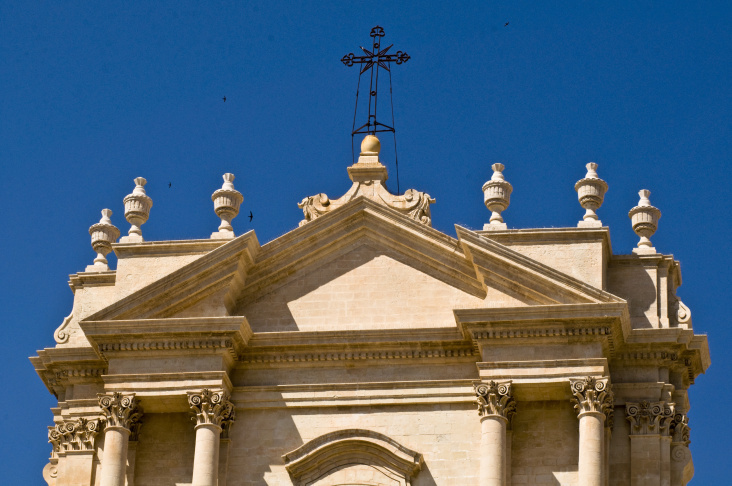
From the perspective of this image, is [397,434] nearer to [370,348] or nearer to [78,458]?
[370,348]

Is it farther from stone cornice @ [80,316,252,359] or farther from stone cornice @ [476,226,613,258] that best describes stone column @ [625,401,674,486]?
stone cornice @ [80,316,252,359]

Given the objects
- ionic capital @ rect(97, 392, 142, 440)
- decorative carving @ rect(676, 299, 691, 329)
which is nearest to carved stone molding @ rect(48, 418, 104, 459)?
ionic capital @ rect(97, 392, 142, 440)

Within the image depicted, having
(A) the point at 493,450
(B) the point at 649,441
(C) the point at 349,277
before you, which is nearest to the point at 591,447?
(B) the point at 649,441

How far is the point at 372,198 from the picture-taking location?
A: 41.6 metres

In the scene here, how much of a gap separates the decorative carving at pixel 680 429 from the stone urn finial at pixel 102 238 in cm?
1119

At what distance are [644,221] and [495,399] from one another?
4915mm

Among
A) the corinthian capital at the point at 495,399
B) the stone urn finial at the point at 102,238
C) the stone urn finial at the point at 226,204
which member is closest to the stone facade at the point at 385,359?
the corinthian capital at the point at 495,399

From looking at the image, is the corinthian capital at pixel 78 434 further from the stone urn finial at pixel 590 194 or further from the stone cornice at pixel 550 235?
the stone urn finial at pixel 590 194

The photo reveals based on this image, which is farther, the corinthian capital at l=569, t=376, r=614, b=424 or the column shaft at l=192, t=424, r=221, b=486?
the column shaft at l=192, t=424, r=221, b=486

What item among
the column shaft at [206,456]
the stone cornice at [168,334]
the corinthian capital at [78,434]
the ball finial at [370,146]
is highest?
the ball finial at [370,146]

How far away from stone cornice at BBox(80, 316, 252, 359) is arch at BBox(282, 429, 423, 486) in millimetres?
2264

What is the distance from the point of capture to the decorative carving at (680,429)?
3928cm

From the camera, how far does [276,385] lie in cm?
4009

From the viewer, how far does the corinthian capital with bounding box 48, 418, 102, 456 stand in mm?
40469
